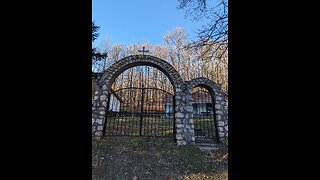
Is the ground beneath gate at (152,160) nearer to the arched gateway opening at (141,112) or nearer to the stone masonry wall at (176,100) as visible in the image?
the stone masonry wall at (176,100)

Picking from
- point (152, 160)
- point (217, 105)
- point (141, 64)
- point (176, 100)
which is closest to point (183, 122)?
point (176, 100)

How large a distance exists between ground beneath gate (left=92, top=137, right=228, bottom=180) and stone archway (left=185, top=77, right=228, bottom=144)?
2.00ft

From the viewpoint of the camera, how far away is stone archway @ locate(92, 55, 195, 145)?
7559 millimetres

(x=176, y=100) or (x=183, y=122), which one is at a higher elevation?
(x=176, y=100)

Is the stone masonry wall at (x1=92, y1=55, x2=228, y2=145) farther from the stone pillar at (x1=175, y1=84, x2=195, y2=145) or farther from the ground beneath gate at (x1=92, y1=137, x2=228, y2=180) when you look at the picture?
the ground beneath gate at (x1=92, y1=137, x2=228, y2=180)

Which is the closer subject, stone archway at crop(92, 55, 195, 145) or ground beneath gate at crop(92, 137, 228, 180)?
ground beneath gate at crop(92, 137, 228, 180)

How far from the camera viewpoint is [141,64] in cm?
792

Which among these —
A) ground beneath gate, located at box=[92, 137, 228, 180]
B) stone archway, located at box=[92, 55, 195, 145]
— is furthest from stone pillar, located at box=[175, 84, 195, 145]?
ground beneath gate, located at box=[92, 137, 228, 180]

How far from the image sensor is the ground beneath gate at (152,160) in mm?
5246

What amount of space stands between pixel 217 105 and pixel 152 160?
3310 millimetres

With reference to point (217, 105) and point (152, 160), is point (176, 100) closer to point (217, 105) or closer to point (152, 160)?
point (217, 105)

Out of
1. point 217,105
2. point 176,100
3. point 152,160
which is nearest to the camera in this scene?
point 152,160
